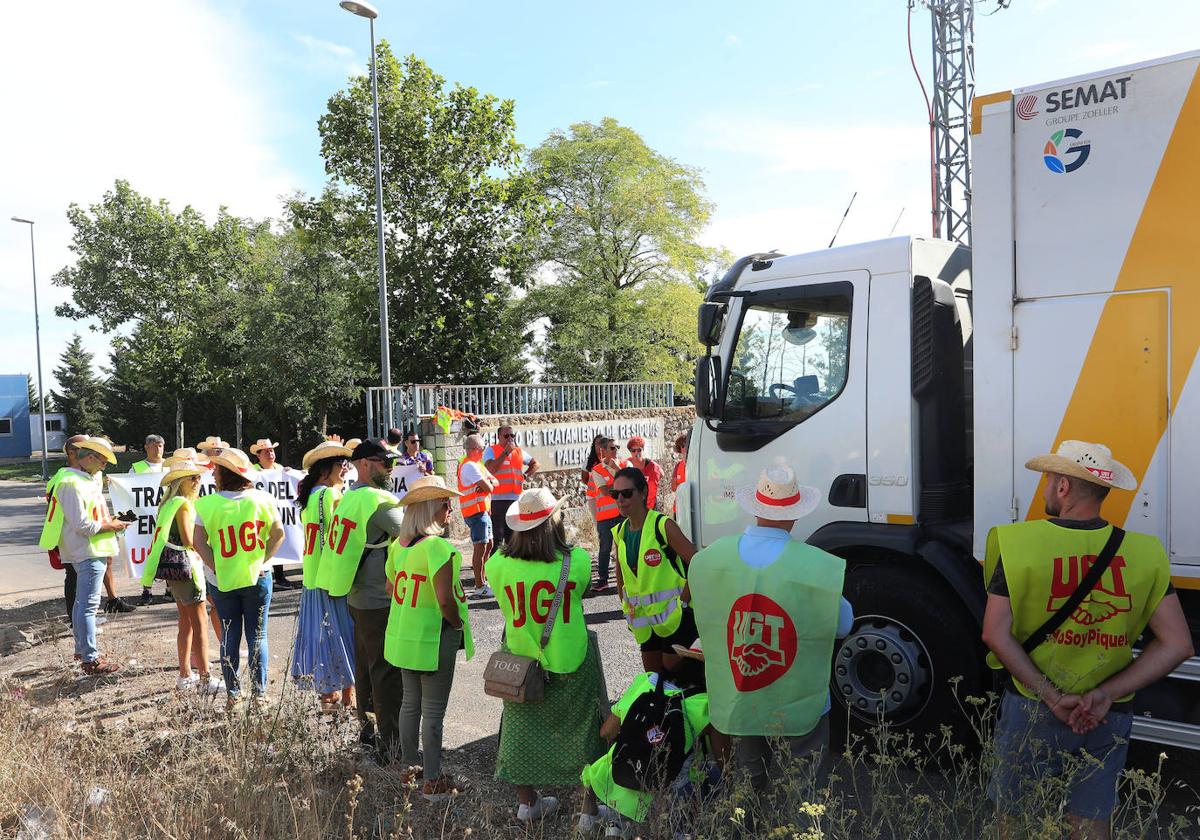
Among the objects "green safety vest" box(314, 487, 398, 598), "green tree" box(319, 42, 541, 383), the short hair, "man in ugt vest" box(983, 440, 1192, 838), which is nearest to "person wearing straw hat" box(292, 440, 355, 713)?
"green safety vest" box(314, 487, 398, 598)

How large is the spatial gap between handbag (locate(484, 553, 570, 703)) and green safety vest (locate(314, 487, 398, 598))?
1306 mm

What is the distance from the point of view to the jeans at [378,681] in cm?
450

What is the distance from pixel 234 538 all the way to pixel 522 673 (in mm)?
2526

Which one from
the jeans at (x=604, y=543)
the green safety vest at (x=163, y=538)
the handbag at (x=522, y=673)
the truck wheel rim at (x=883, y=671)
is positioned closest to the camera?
the handbag at (x=522, y=673)

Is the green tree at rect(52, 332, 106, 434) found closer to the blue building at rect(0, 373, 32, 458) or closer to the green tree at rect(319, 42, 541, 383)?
the blue building at rect(0, 373, 32, 458)

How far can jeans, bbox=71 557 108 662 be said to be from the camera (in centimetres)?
634

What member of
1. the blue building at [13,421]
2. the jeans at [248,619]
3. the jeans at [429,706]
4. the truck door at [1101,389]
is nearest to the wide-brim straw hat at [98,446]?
the jeans at [248,619]

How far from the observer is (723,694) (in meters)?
3.18

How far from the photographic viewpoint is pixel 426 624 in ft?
13.2

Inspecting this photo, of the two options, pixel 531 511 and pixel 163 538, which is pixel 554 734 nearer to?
pixel 531 511

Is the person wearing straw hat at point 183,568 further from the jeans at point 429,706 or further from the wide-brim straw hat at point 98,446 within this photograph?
the jeans at point 429,706

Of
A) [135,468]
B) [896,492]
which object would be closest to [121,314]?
[135,468]

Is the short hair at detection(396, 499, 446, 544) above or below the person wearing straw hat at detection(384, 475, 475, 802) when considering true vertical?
Result: above

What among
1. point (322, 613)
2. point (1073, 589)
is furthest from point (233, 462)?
point (1073, 589)
